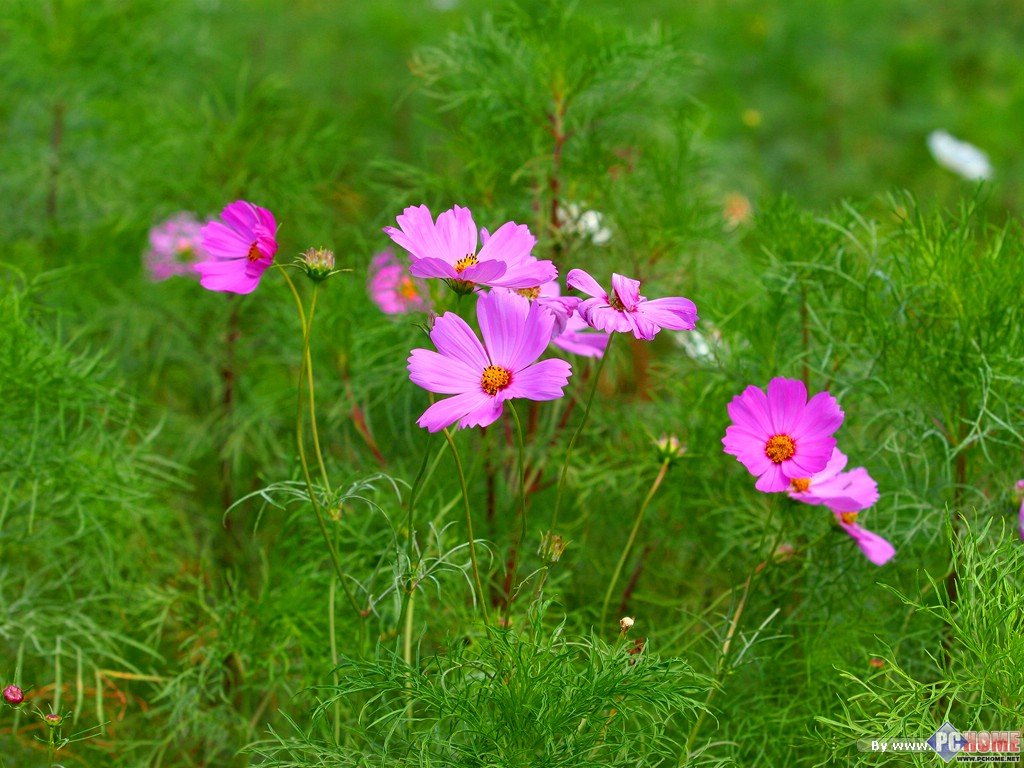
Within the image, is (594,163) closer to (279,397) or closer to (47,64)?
(279,397)

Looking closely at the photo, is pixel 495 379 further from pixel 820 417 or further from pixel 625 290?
pixel 820 417

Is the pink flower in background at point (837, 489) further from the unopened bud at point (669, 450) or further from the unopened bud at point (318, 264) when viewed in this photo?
the unopened bud at point (318, 264)

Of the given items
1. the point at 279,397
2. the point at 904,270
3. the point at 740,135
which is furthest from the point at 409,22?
the point at 904,270

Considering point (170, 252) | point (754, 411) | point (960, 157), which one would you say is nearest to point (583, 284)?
point (754, 411)

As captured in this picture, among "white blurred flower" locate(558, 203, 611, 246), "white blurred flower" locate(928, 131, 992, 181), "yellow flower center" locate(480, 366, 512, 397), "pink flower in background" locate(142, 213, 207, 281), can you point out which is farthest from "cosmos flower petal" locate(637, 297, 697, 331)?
"white blurred flower" locate(928, 131, 992, 181)

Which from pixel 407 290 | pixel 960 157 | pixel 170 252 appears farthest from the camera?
pixel 960 157

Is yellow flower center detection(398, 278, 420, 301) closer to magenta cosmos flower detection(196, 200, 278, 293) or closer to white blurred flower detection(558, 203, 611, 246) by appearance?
white blurred flower detection(558, 203, 611, 246)

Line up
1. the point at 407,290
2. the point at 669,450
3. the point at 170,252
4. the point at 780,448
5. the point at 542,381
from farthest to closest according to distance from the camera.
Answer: the point at 170,252
the point at 407,290
the point at 669,450
the point at 780,448
the point at 542,381
